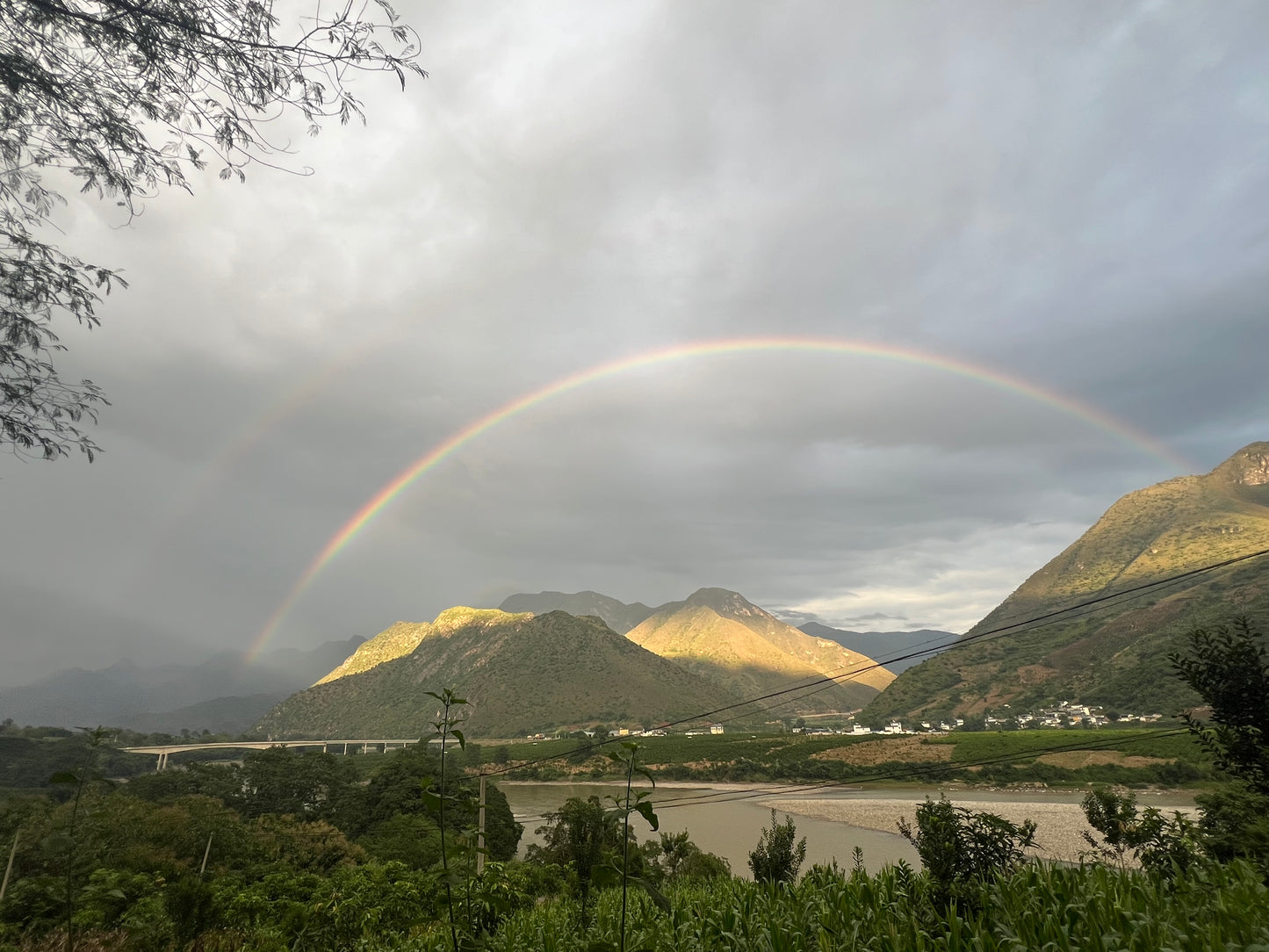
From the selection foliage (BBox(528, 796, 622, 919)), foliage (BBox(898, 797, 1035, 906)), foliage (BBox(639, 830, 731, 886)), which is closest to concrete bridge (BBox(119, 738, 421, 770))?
foliage (BBox(639, 830, 731, 886))

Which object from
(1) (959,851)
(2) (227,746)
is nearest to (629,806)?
(1) (959,851)

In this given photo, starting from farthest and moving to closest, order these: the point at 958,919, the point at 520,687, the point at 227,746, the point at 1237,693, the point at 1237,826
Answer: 1. the point at 520,687
2. the point at 227,746
3. the point at 1237,826
4. the point at 1237,693
5. the point at 958,919

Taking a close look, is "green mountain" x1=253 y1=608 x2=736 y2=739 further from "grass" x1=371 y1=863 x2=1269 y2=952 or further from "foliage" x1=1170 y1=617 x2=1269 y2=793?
"foliage" x1=1170 y1=617 x2=1269 y2=793

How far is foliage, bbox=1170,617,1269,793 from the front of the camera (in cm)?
750

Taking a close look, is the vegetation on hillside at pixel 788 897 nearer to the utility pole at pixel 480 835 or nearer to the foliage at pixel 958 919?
the foliage at pixel 958 919

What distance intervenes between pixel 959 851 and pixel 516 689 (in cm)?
15572

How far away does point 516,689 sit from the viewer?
150750mm

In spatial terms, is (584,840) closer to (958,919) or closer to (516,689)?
(958,919)

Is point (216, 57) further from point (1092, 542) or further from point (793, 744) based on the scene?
point (1092, 542)

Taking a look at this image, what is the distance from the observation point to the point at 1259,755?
7449mm

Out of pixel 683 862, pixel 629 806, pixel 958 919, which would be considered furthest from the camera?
pixel 683 862

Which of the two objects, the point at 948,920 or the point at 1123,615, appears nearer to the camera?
the point at 948,920

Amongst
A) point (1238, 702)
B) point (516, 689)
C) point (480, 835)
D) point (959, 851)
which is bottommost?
point (959, 851)

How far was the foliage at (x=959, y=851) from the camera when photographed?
7.09 metres
